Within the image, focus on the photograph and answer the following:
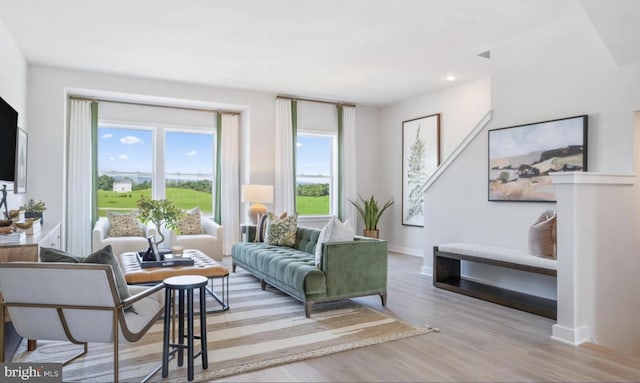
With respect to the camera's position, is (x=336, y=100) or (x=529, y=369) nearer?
(x=529, y=369)

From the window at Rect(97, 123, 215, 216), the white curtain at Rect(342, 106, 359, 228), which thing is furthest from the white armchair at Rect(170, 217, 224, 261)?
→ the white curtain at Rect(342, 106, 359, 228)

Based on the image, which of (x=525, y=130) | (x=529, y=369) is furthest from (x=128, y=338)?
(x=525, y=130)

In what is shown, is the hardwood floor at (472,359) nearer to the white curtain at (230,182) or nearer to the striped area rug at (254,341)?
the striped area rug at (254,341)

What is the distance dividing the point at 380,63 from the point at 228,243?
12.9ft

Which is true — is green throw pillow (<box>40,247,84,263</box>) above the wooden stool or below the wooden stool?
above

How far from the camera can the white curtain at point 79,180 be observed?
248 inches

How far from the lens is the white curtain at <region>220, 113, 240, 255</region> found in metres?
7.35

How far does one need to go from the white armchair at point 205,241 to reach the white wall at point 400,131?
308 cm

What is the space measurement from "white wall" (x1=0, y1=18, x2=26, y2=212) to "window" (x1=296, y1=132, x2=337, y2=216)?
13.6 feet

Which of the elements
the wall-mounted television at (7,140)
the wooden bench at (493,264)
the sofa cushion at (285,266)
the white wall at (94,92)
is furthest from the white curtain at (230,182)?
the wooden bench at (493,264)

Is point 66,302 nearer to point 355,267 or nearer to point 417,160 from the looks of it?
point 355,267

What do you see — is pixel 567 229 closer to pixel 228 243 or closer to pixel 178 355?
pixel 178 355

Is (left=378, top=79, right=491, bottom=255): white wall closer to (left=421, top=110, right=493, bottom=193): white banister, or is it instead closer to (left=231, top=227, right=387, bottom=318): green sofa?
(left=421, top=110, right=493, bottom=193): white banister

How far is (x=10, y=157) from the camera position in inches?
154
